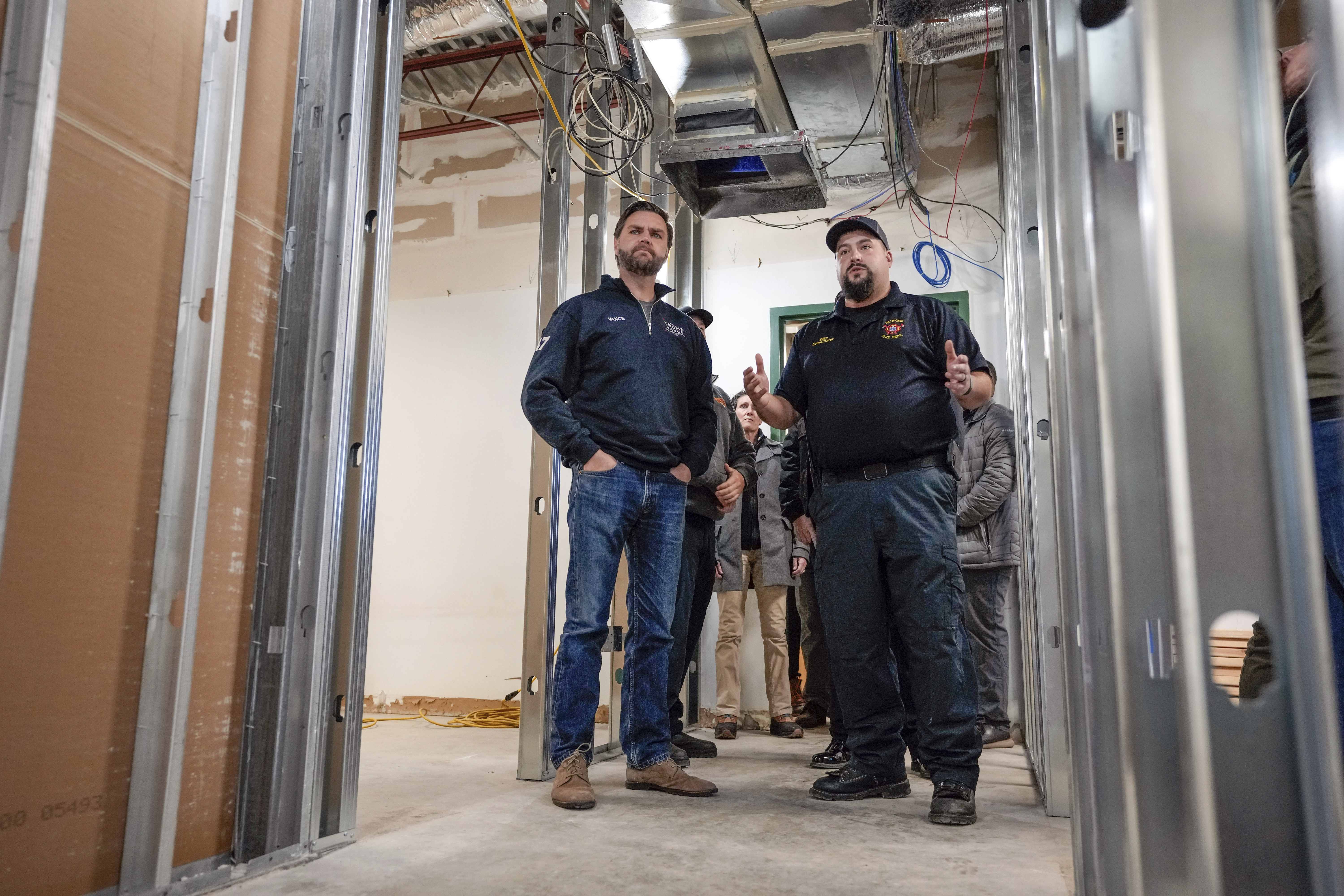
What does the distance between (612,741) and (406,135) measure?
13.8 ft

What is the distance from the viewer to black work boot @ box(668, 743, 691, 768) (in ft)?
10.2

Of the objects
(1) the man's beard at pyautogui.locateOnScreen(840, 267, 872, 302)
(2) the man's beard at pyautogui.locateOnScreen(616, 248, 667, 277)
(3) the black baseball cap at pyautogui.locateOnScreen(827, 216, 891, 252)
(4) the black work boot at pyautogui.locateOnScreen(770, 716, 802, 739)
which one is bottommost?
(4) the black work boot at pyautogui.locateOnScreen(770, 716, 802, 739)

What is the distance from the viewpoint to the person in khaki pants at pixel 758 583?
4250 mm

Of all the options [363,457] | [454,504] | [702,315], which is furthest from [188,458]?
[454,504]

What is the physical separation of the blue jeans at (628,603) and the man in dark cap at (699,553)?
359mm

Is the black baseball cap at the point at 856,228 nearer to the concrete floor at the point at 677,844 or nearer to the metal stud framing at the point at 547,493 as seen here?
the metal stud framing at the point at 547,493

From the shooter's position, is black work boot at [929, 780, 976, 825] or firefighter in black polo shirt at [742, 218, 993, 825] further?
firefighter in black polo shirt at [742, 218, 993, 825]

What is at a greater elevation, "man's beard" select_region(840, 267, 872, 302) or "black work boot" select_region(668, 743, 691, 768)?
"man's beard" select_region(840, 267, 872, 302)

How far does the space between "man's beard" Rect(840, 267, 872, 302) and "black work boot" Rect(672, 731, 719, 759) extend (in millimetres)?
1758

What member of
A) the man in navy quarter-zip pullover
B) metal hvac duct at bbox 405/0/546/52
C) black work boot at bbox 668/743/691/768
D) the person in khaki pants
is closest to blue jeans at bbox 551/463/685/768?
the man in navy quarter-zip pullover

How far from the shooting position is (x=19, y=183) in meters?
1.48

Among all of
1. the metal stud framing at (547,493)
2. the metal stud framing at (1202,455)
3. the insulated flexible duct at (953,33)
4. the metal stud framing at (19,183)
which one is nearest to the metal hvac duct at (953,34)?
the insulated flexible duct at (953,33)

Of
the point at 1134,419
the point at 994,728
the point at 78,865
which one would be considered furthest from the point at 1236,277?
the point at 994,728

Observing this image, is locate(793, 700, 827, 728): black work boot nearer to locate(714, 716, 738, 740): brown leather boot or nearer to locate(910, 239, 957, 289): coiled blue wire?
locate(714, 716, 738, 740): brown leather boot
